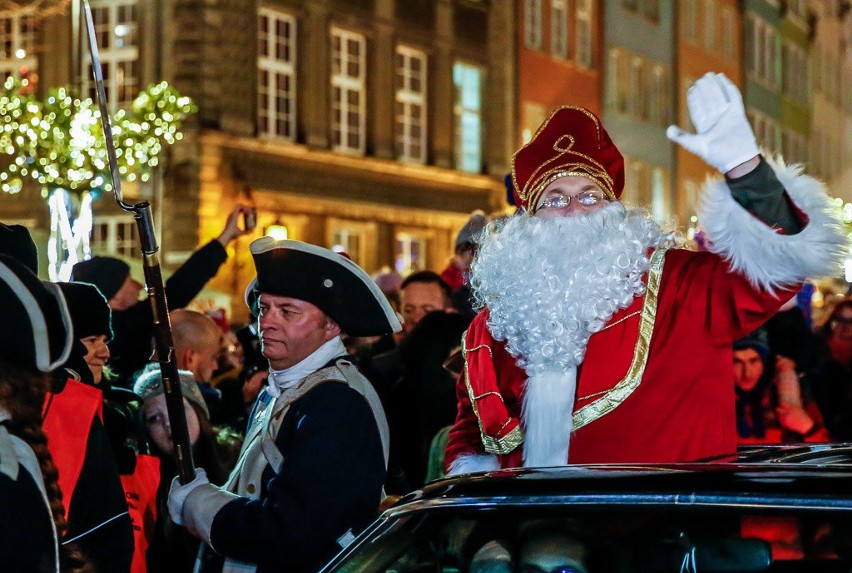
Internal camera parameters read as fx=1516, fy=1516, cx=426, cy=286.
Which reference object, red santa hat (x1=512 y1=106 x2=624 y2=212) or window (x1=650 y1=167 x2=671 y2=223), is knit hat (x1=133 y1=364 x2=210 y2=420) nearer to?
red santa hat (x1=512 y1=106 x2=624 y2=212)

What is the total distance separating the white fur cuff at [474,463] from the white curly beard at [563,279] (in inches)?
12.6

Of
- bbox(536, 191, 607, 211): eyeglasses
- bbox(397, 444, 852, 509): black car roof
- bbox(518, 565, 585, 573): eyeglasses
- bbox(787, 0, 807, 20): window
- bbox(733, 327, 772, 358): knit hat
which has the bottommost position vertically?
bbox(518, 565, 585, 573): eyeglasses

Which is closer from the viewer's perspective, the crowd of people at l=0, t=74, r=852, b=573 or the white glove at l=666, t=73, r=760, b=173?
the crowd of people at l=0, t=74, r=852, b=573

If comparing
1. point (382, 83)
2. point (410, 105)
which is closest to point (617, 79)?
point (410, 105)

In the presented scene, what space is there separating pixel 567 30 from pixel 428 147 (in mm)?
6499

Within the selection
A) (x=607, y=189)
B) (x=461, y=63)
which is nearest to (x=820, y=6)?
(x=461, y=63)

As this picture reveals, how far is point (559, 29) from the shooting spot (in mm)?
33844

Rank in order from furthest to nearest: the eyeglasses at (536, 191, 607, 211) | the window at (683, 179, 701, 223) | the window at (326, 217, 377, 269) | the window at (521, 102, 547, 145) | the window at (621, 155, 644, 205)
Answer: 1. the window at (683, 179, 701, 223)
2. the window at (621, 155, 644, 205)
3. the window at (521, 102, 547, 145)
4. the window at (326, 217, 377, 269)
5. the eyeglasses at (536, 191, 607, 211)

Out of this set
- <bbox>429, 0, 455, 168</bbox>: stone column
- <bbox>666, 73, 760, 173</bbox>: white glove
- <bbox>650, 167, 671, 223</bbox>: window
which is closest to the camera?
<bbox>666, 73, 760, 173</bbox>: white glove

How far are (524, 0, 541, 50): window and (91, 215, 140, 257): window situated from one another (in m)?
11.6

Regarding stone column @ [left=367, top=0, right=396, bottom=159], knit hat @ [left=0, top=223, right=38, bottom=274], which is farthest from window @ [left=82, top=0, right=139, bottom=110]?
knit hat @ [left=0, top=223, right=38, bottom=274]

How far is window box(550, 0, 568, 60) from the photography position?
110 ft

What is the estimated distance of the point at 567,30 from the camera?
34.1 metres

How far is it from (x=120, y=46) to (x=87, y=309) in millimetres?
19279
